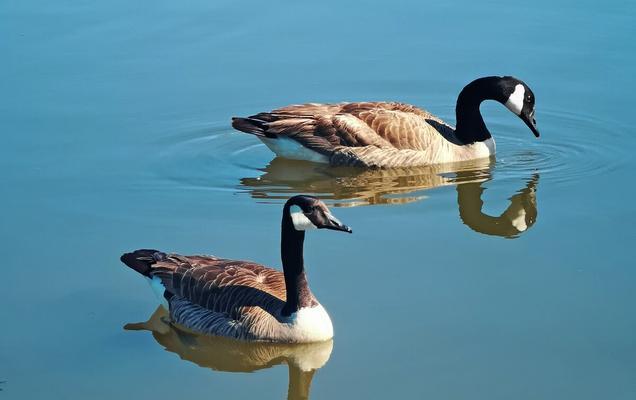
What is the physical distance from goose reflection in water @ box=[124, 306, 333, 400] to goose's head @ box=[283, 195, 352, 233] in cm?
103

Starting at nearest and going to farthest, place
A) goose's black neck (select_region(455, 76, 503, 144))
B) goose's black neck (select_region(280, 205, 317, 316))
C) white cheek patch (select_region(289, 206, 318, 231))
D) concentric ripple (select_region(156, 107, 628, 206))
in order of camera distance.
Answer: white cheek patch (select_region(289, 206, 318, 231)) < goose's black neck (select_region(280, 205, 317, 316)) < concentric ripple (select_region(156, 107, 628, 206)) < goose's black neck (select_region(455, 76, 503, 144))

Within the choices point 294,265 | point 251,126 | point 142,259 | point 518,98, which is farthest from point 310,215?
point 518,98

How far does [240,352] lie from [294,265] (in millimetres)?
903

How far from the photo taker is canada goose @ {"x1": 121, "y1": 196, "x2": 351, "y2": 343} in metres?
9.95

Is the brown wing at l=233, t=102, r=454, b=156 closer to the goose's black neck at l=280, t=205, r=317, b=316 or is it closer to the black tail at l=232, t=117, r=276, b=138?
the black tail at l=232, t=117, r=276, b=138

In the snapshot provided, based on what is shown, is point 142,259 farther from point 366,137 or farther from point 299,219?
point 366,137

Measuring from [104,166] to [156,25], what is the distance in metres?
4.57

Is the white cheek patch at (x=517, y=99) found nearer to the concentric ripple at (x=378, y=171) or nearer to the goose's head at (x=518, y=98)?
the goose's head at (x=518, y=98)

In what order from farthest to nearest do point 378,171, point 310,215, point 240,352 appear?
point 378,171 < point 240,352 < point 310,215

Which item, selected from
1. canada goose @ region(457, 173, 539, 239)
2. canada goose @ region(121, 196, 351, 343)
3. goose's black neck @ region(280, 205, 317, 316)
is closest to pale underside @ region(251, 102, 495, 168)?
canada goose @ region(457, 173, 539, 239)

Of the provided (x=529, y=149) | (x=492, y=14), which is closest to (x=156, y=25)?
(x=492, y=14)

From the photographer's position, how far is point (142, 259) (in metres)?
10.8

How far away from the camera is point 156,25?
18266mm

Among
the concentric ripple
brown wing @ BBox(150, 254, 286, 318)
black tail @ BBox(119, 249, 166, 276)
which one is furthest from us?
the concentric ripple
